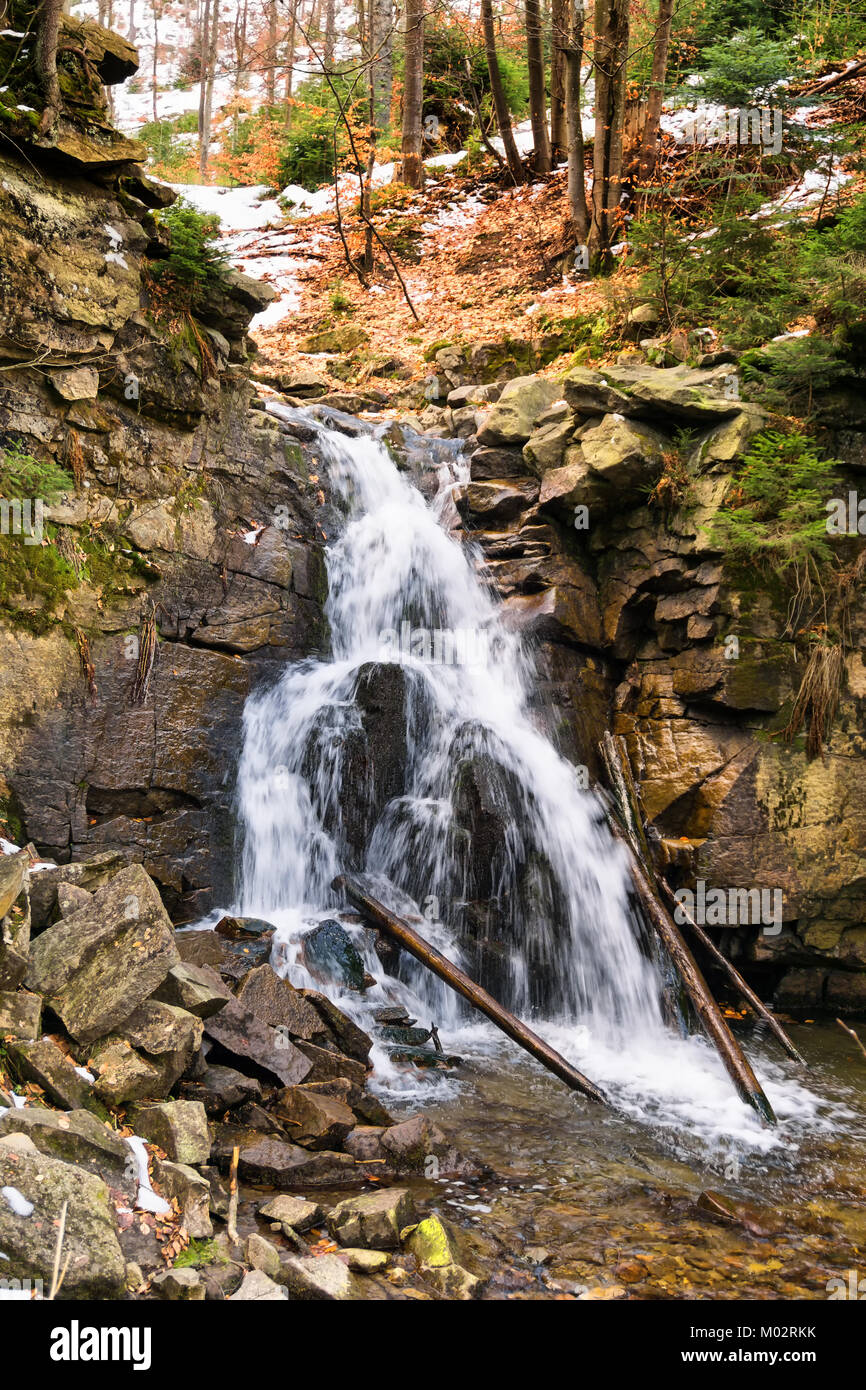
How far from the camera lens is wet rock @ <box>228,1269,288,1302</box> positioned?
10.0 ft

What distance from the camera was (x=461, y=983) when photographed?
645cm

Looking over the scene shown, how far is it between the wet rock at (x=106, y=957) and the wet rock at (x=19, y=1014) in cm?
22

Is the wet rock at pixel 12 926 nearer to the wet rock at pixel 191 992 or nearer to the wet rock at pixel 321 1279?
the wet rock at pixel 191 992

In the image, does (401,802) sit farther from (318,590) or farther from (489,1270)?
(489,1270)

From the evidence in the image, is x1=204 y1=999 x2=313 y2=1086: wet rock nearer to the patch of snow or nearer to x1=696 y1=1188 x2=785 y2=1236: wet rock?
the patch of snow

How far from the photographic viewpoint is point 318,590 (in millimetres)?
8984

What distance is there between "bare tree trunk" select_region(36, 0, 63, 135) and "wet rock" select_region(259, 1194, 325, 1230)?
748cm

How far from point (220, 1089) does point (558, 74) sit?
18.0 m

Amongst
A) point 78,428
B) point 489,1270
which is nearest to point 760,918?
point 489,1270

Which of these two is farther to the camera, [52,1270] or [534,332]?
[534,332]

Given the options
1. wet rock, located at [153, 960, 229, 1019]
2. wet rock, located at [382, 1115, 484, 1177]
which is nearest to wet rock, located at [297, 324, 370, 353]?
wet rock, located at [153, 960, 229, 1019]

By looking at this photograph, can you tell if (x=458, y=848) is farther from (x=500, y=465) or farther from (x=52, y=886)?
(x=500, y=465)

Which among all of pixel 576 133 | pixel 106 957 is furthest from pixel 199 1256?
pixel 576 133
